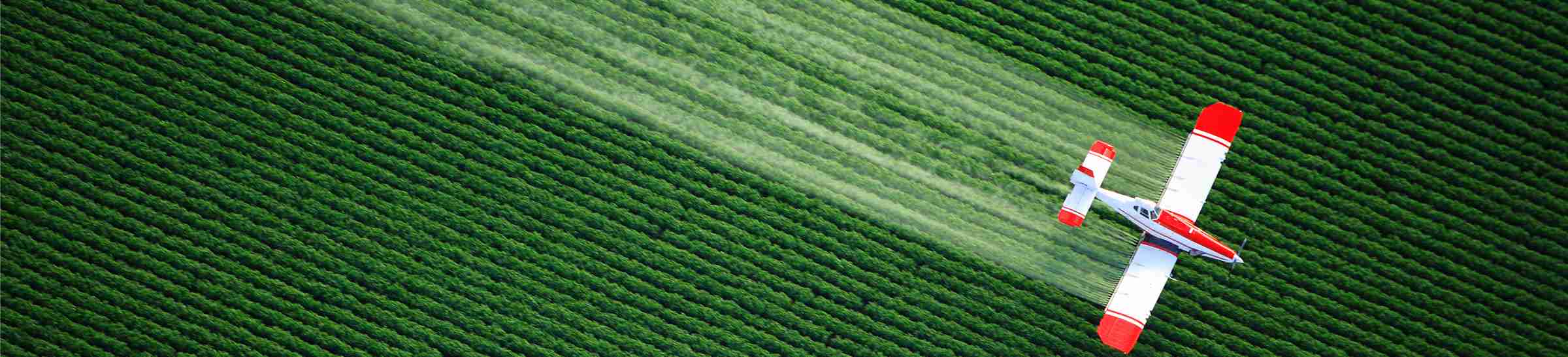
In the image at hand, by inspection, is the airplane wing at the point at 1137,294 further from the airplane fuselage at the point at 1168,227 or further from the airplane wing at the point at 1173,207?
the airplane fuselage at the point at 1168,227

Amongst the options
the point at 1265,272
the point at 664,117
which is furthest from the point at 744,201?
the point at 1265,272

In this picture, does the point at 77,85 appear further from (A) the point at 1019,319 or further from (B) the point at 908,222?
(A) the point at 1019,319

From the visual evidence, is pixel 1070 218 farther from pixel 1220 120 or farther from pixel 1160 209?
pixel 1220 120

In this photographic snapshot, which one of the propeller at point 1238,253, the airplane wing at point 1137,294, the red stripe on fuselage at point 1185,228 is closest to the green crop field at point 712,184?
the propeller at point 1238,253

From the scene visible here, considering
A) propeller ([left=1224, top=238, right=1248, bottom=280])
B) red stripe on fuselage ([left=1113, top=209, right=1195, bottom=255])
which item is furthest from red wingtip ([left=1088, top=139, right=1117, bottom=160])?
propeller ([left=1224, top=238, right=1248, bottom=280])

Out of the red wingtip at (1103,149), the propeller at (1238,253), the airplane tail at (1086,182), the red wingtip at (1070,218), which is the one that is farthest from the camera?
the propeller at (1238,253)

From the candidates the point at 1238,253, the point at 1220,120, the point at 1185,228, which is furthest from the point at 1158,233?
the point at 1220,120
